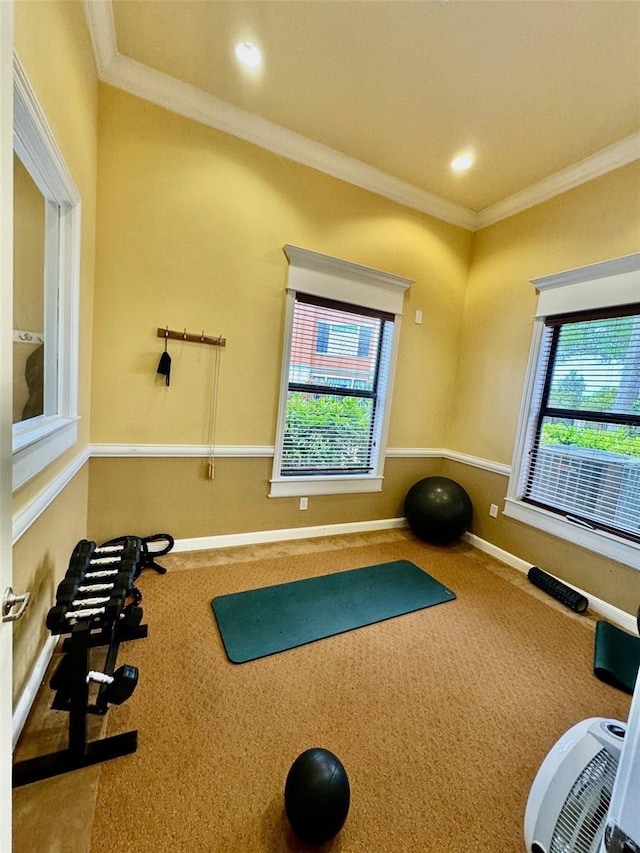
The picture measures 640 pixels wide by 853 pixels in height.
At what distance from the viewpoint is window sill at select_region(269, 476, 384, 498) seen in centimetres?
294

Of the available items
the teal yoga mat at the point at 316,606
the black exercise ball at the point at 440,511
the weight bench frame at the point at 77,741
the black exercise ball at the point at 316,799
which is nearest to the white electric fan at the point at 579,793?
the black exercise ball at the point at 316,799

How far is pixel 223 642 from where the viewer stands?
1.82 m

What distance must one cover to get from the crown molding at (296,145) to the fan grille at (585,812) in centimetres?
339

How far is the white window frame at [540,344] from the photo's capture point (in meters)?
2.31

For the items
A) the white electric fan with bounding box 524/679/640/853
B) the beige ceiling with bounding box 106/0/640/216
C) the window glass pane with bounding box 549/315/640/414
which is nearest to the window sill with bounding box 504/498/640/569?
the window glass pane with bounding box 549/315/640/414

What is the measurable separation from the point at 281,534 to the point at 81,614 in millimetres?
1827

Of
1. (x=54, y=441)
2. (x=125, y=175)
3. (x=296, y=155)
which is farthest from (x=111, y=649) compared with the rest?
(x=296, y=155)

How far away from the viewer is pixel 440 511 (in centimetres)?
310

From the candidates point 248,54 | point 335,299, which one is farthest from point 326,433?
point 248,54

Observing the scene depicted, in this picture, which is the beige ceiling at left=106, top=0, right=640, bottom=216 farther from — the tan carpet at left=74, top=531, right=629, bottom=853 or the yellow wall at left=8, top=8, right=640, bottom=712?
the tan carpet at left=74, top=531, right=629, bottom=853

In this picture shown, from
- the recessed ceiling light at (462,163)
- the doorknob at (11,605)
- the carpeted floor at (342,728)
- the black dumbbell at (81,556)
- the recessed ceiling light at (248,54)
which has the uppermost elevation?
the recessed ceiling light at (462,163)

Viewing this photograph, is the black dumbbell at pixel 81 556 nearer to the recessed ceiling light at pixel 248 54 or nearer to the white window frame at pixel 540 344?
the recessed ceiling light at pixel 248 54

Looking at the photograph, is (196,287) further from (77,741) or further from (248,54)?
(77,741)

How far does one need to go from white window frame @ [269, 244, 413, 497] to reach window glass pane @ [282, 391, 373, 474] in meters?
0.10
